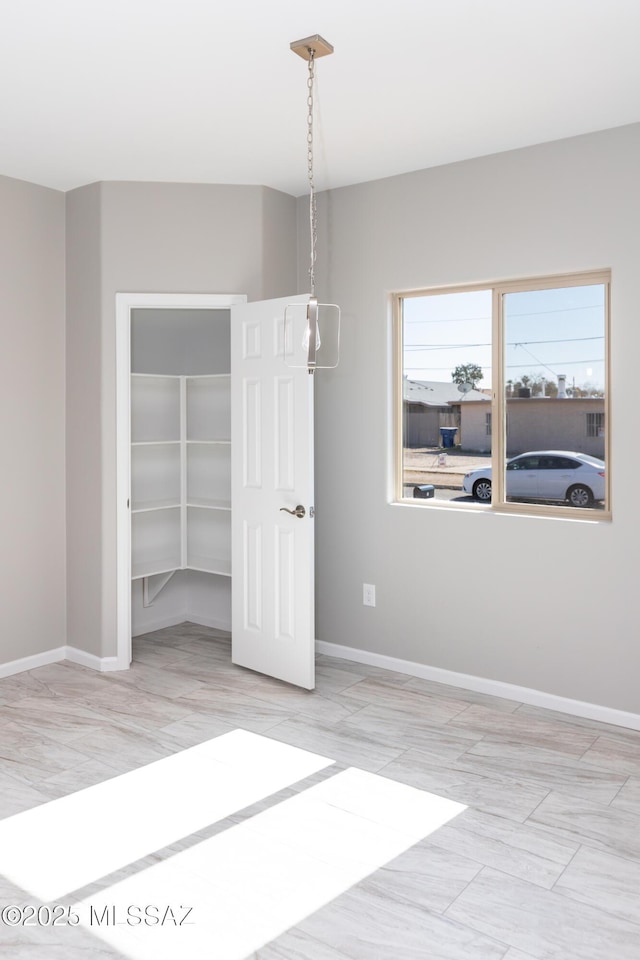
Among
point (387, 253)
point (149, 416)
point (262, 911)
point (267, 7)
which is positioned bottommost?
point (262, 911)

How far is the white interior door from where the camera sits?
152 inches

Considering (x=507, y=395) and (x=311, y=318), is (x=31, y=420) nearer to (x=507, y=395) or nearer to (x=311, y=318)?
(x=311, y=318)

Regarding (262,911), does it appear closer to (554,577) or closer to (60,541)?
(554,577)

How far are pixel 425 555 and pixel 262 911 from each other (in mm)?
2210

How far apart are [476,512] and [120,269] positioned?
2.36 meters

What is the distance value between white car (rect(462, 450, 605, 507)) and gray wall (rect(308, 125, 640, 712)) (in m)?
0.15

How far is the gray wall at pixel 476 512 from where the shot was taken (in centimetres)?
344

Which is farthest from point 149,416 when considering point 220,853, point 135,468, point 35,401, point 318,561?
point 220,853

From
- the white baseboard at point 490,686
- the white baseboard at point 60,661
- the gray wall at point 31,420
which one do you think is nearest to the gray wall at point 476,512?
the white baseboard at point 490,686

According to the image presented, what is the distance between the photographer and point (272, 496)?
13.2 ft

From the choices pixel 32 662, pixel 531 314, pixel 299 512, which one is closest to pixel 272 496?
pixel 299 512

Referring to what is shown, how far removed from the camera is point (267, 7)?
7.89 feet

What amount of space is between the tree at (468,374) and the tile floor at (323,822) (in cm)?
165

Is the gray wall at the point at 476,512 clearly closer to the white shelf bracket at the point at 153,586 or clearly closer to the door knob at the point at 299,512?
the door knob at the point at 299,512
